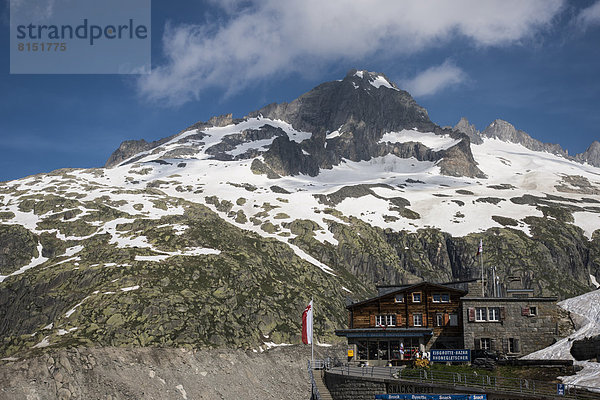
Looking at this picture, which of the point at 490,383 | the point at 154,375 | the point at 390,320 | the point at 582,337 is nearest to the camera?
the point at 490,383

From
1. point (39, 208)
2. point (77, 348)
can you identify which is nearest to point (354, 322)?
point (77, 348)

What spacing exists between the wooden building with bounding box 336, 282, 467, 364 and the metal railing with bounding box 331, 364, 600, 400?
16.0 m

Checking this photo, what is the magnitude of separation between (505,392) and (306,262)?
381 ft

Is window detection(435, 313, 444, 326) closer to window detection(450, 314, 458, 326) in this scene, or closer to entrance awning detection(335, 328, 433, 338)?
window detection(450, 314, 458, 326)

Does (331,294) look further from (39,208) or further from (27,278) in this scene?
(39,208)

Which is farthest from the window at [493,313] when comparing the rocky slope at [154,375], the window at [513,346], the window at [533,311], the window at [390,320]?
the rocky slope at [154,375]

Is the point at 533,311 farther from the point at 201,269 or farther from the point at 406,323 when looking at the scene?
the point at 201,269

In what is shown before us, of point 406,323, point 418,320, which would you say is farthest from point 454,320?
point 406,323

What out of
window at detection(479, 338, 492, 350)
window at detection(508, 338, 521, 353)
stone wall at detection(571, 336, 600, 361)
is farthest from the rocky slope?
stone wall at detection(571, 336, 600, 361)

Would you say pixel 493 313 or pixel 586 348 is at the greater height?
pixel 493 313

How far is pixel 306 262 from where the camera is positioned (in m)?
151

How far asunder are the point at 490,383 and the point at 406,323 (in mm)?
28042

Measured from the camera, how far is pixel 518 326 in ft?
187

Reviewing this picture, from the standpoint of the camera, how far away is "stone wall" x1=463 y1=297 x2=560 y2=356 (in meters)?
56.2
